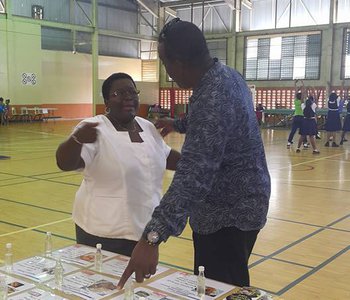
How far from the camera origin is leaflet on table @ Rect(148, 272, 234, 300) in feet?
6.10

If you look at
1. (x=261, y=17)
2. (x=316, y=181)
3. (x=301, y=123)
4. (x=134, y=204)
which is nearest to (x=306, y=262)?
(x=134, y=204)

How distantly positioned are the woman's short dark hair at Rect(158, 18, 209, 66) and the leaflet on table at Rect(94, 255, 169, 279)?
923 mm

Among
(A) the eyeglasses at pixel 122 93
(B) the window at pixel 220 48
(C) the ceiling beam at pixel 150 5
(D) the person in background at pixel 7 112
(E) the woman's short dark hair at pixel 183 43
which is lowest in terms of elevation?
(D) the person in background at pixel 7 112

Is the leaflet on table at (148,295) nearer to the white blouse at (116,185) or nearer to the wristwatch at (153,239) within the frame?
the wristwatch at (153,239)

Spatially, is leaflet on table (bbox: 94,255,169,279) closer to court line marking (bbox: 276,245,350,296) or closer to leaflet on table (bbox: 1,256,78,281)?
leaflet on table (bbox: 1,256,78,281)

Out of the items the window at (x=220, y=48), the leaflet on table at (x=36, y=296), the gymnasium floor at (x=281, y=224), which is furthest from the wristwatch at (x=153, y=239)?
the window at (x=220, y=48)

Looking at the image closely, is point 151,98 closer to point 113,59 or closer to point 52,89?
point 113,59

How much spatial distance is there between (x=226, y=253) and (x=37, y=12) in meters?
24.8

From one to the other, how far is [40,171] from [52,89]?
56.8 ft

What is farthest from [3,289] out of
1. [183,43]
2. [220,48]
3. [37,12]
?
[220,48]

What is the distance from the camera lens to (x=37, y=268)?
7.10 ft

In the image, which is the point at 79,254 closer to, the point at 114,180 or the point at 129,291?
the point at 114,180

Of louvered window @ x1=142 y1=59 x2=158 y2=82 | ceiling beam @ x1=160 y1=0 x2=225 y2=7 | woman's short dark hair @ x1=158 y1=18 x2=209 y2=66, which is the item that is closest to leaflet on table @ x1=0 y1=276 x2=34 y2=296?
woman's short dark hair @ x1=158 y1=18 x2=209 y2=66

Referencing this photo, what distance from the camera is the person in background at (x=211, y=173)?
5.70ft
